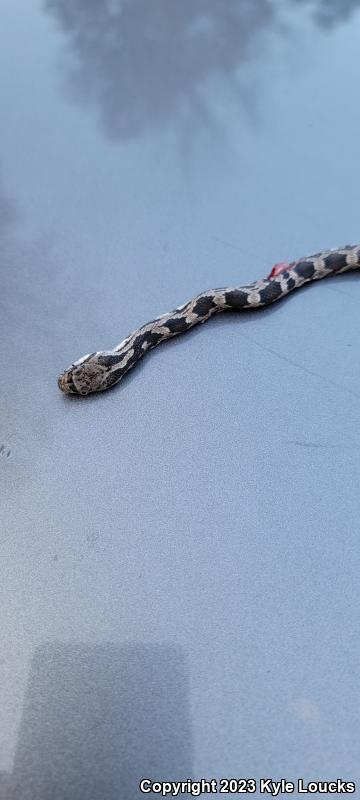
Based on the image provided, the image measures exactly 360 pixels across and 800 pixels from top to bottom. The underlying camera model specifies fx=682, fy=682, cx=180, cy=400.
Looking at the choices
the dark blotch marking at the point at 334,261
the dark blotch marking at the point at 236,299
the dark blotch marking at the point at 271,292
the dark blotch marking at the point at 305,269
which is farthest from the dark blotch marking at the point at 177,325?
the dark blotch marking at the point at 334,261

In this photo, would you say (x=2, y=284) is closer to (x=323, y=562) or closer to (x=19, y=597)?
(x=19, y=597)

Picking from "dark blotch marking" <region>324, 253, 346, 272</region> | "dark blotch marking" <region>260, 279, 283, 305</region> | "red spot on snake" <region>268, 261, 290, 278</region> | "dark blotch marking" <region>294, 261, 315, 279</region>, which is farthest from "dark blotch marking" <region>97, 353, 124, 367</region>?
"dark blotch marking" <region>324, 253, 346, 272</region>

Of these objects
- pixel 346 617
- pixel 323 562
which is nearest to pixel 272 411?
pixel 323 562

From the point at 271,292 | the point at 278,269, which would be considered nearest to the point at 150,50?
the point at 278,269

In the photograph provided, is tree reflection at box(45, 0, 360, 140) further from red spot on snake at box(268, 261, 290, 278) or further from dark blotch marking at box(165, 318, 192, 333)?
dark blotch marking at box(165, 318, 192, 333)

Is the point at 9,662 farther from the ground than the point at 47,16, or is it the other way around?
the point at 47,16

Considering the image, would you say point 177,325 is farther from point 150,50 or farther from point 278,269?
point 150,50
